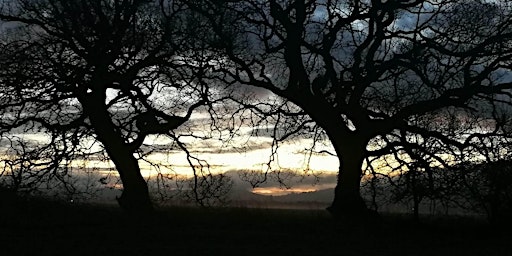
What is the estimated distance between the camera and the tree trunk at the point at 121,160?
81.6 feet

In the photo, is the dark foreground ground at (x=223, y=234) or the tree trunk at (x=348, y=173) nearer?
the dark foreground ground at (x=223, y=234)

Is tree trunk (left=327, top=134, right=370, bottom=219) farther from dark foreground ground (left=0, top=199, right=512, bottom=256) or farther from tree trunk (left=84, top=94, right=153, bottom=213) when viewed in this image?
tree trunk (left=84, top=94, right=153, bottom=213)

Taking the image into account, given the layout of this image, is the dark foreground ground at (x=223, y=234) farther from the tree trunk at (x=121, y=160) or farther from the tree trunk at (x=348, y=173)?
the tree trunk at (x=121, y=160)

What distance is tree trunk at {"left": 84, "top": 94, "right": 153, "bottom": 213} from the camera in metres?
24.9

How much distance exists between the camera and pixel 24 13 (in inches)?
979

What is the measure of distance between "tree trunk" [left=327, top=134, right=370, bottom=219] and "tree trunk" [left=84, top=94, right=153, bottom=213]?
21.7 ft

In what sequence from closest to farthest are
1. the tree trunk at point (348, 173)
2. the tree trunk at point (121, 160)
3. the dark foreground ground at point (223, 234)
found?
the dark foreground ground at point (223, 234) < the tree trunk at point (348, 173) < the tree trunk at point (121, 160)

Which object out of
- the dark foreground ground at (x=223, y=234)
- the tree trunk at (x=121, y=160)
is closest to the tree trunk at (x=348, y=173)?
the dark foreground ground at (x=223, y=234)

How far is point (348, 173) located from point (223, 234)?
Result: 21.7 feet

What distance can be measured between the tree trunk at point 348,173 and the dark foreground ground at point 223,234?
68 centimetres

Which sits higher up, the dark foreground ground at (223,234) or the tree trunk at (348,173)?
the tree trunk at (348,173)

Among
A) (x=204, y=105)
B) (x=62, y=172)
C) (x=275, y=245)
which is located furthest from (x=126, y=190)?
(x=275, y=245)

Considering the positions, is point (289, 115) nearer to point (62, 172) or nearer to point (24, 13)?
point (62, 172)

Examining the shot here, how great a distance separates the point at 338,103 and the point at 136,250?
11291mm
